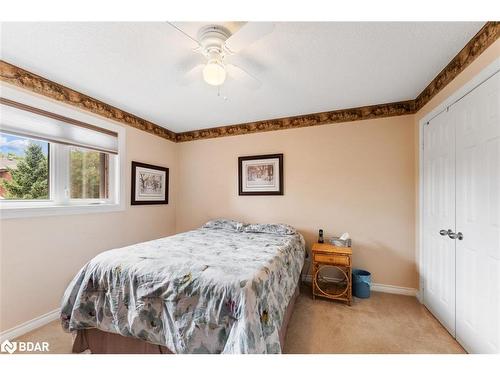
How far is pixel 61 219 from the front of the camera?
6.88ft

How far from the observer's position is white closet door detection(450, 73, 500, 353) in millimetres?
1348

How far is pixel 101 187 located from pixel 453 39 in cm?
373

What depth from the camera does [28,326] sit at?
1.83m

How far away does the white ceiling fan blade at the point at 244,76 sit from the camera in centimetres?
163

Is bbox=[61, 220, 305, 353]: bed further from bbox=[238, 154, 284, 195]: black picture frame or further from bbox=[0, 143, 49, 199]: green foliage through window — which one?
bbox=[238, 154, 284, 195]: black picture frame

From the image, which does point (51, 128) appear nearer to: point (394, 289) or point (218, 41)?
point (218, 41)

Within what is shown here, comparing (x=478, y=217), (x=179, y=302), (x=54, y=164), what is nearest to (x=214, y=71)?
(x=179, y=302)

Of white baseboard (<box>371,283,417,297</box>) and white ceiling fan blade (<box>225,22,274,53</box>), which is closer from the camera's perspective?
white ceiling fan blade (<box>225,22,274,53</box>)

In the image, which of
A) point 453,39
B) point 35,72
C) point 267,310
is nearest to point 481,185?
point 453,39

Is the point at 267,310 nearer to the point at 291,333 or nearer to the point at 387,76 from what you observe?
the point at 291,333

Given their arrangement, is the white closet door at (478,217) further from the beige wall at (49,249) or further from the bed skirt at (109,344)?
the beige wall at (49,249)

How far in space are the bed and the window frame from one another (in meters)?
0.90

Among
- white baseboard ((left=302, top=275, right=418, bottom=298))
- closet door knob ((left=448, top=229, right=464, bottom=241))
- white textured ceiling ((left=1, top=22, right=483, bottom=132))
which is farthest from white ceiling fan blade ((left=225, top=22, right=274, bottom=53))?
white baseboard ((left=302, top=275, right=418, bottom=298))

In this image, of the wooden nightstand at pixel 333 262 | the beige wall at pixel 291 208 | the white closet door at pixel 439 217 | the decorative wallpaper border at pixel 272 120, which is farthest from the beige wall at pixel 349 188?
the wooden nightstand at pixel 333 262
